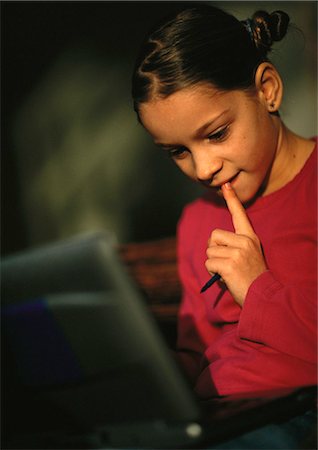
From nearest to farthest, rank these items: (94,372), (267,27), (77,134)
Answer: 1. (94,372)
2. (267,27)
3. (77,134)

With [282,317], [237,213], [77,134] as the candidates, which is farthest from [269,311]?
[77,134]

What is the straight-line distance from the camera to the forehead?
2.17 ft

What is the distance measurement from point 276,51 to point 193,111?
196 millimetres

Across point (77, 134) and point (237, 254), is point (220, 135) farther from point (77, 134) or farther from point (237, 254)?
point (77, 134)

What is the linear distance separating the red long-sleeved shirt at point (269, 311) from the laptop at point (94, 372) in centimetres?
5

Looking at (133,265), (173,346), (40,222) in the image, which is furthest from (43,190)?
(173,346)

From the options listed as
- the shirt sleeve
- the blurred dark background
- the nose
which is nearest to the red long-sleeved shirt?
the shirt sleeve

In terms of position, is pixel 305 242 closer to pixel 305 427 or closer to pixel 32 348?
pixel 305 427

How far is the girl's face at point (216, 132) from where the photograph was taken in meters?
0.66

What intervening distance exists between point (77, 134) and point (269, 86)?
1.29 meters

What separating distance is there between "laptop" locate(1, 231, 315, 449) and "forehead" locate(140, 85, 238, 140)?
0.56ft

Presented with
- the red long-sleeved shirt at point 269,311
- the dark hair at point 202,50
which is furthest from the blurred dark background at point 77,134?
the dark hair at point 202,50

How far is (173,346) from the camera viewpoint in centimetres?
96

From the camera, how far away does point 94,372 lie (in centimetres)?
60
